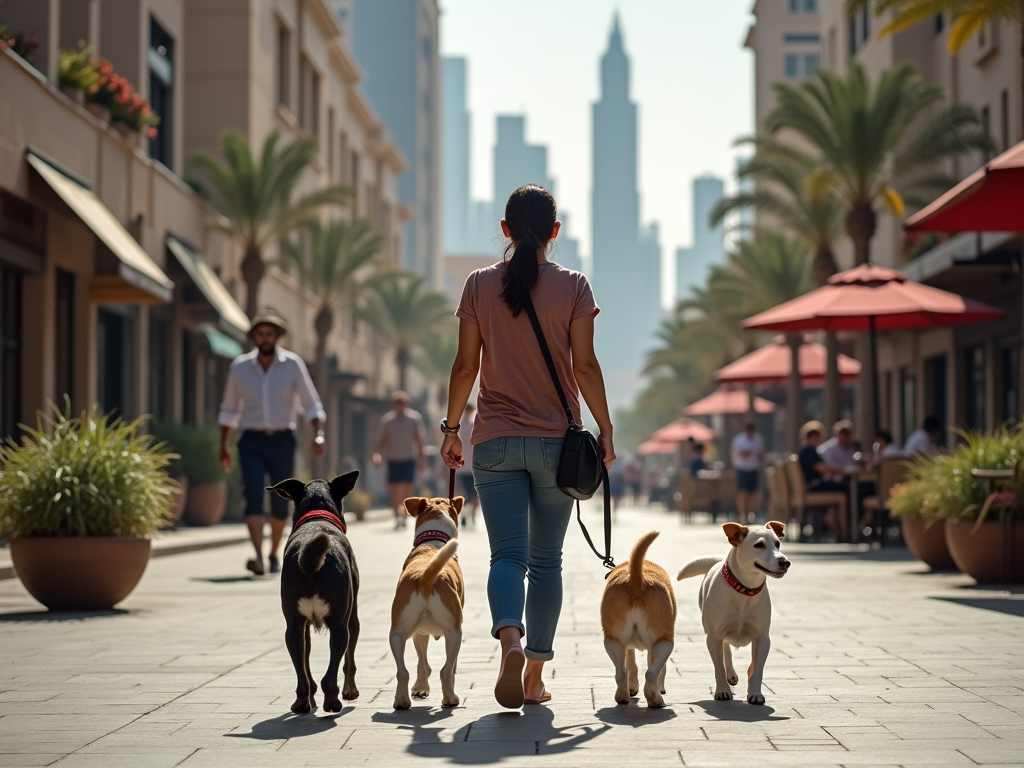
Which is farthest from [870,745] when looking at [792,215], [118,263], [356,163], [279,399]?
[356,163]

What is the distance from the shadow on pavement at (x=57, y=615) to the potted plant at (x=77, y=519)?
7cm

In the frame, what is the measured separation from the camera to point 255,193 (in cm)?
3162

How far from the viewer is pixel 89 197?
20.8m

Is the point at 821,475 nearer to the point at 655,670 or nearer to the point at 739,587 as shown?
the point at 739,587

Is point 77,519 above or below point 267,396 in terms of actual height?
below

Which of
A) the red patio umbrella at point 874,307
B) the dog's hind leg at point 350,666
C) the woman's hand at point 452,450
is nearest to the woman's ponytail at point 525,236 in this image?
the woman's hand at point 452,450

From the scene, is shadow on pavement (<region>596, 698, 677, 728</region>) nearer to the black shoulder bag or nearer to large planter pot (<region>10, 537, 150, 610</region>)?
the black shoulder bag

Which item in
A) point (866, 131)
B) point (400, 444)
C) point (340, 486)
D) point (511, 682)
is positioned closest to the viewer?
point (511, 682)

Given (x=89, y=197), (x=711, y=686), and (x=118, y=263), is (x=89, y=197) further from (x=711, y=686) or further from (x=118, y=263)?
(x=711, y=686)

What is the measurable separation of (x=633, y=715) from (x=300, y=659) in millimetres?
1265

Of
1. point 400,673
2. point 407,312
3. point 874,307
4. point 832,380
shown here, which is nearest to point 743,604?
point 400,673

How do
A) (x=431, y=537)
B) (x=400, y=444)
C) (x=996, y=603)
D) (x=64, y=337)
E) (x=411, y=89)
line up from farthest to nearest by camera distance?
(x=411, y=89), (x=400, y=444), (x=64, y=337), (x=996, y=603), (x=431, y=537)

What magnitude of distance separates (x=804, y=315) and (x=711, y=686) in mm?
11073

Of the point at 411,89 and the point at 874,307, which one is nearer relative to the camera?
the point at 874,307
